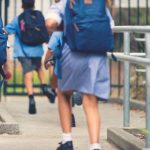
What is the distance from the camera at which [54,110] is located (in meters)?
11.5

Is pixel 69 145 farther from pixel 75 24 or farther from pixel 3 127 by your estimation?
pixel 3 127

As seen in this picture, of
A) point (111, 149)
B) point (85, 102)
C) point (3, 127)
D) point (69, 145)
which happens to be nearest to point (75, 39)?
point (85, 102)

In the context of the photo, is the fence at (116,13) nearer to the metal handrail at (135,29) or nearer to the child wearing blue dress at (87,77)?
the metal handrail at (135,29)

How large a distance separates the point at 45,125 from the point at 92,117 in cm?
324

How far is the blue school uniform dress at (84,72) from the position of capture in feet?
21.0

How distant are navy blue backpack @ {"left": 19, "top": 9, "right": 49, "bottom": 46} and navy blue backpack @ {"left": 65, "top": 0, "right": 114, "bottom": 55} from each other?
4.44m

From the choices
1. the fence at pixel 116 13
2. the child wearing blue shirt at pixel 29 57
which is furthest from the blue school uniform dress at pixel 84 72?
the fence at pixel 116 13

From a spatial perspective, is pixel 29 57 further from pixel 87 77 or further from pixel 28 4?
pixel 87 77

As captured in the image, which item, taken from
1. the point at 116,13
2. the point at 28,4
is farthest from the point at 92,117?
the point at 116,13

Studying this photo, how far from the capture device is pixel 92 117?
20.9 feet

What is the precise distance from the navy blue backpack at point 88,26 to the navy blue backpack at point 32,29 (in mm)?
4439

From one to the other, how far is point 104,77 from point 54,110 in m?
5.14

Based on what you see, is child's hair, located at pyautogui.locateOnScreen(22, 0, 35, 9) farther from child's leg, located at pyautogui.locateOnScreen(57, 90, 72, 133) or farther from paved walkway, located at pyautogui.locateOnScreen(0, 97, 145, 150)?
child's leg, located at pyautogui.locateOnScreen(57, 90, 72, 133)

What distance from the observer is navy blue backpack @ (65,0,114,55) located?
6258mm
